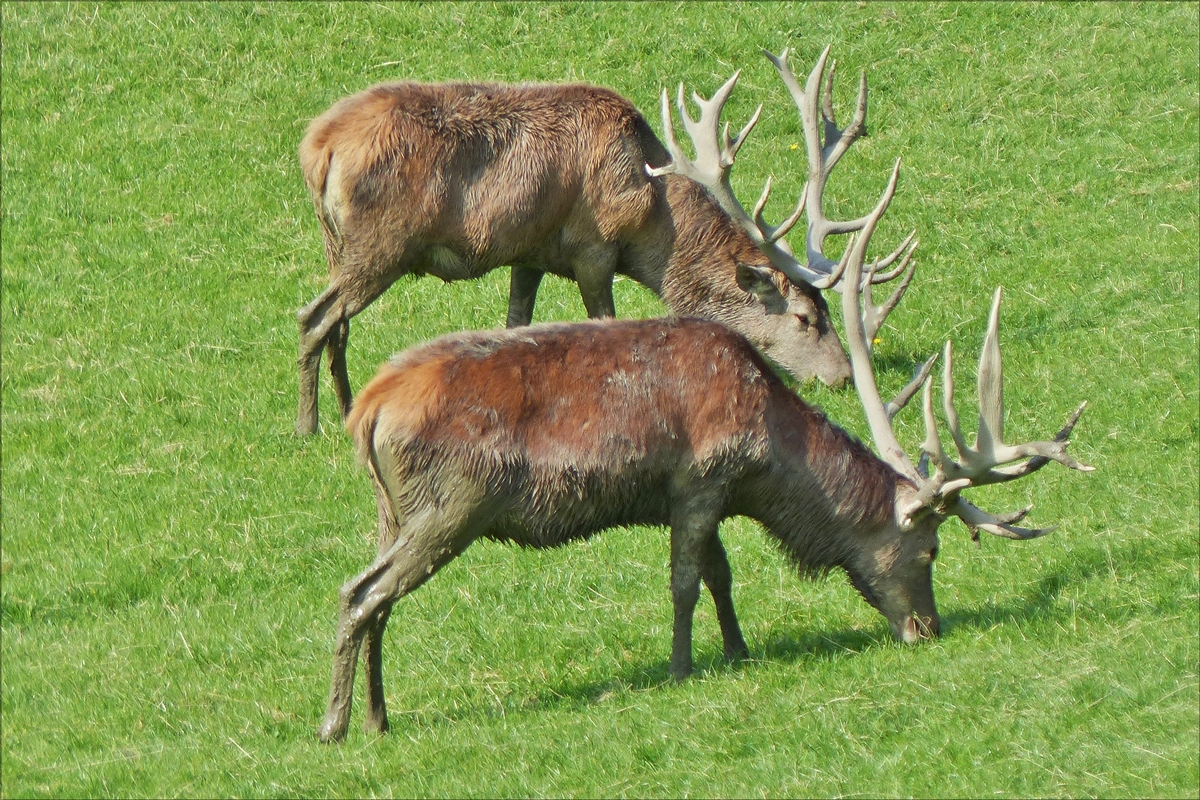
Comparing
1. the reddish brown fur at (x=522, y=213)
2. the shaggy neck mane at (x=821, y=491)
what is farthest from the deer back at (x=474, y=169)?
the shaggy neck mane at (x=821, y=491)

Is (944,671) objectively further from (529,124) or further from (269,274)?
(269,274)

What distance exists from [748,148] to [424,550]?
8.72 m

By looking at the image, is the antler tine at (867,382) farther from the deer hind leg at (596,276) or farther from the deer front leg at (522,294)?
the deer front leg at (522,294)

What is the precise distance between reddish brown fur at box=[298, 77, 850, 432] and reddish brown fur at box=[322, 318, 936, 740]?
2686 millimetres

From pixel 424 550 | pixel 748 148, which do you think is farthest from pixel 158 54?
pixel 424 550

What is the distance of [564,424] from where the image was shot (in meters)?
7.18

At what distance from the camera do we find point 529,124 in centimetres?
1024

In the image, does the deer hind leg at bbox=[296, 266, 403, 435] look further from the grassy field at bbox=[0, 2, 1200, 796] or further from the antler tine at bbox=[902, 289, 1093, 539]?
the antler tine at bbox=[902, 289, 1093, 539]

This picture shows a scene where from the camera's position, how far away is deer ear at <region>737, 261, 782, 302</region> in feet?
35.3

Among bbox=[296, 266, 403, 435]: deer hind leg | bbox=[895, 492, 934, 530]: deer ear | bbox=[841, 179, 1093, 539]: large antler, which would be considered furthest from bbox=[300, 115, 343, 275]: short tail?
bbox=[895, 492, 934, 530]: deer ear

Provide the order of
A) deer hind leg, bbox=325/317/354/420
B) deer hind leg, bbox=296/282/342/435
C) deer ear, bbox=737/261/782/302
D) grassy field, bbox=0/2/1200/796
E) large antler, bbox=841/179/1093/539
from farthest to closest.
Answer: deer ear, bbox=737/261/782/302
deer hind leg, bbox=325/317/354/420
deer hind leg, bbox=296/282/342/435
large antler, bbox=841/179/1093/539
grassy field, bbox=0/2/1200/796

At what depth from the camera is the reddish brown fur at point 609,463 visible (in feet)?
22.9

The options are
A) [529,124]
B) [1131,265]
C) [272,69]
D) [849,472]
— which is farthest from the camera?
[272,69]

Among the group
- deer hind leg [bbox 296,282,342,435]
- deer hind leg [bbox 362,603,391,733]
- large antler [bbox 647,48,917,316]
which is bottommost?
deer hind leg [bbox 362,603,391,733]
